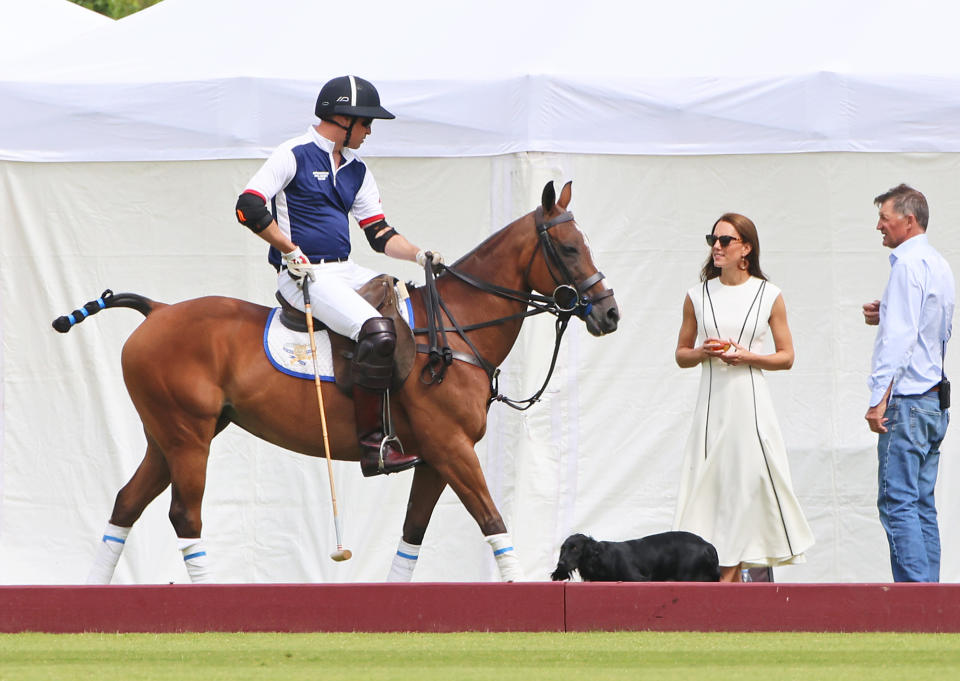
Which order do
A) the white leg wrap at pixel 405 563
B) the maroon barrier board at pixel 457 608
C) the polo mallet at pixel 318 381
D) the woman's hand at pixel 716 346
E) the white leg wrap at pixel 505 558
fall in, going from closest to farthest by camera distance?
1. the maroon barrier board at pixel 457 608
2. the white leg wrap at pixel 505 558
3. the polo mallet at pixel 318 381
4. the woman's hand at pixel 716 346
5. the white leg wrap at pixel 405 563

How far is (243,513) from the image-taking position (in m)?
7.88

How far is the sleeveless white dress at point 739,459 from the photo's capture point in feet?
21.5

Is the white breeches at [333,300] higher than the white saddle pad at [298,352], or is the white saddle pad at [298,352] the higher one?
the white breeches at [333,300]

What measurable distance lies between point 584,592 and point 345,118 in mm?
2259

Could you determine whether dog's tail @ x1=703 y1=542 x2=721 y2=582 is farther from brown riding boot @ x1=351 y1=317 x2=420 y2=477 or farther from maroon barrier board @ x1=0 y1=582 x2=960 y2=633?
brown riding boot @ x1=351 y1=317 x2=420 y2=477

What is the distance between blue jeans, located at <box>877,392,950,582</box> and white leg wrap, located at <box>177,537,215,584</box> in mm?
2933

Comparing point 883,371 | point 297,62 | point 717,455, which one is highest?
point 297,62

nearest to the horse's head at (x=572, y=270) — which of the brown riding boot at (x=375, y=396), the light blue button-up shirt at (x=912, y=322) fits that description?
the brown riding boot at (x=375, y=396)

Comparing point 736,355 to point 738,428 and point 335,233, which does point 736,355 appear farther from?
point 335,233

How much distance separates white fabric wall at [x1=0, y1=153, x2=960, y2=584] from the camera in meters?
7.68

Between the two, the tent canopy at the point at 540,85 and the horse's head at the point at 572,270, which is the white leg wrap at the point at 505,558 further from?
the tent canopy at the point at 540,85
